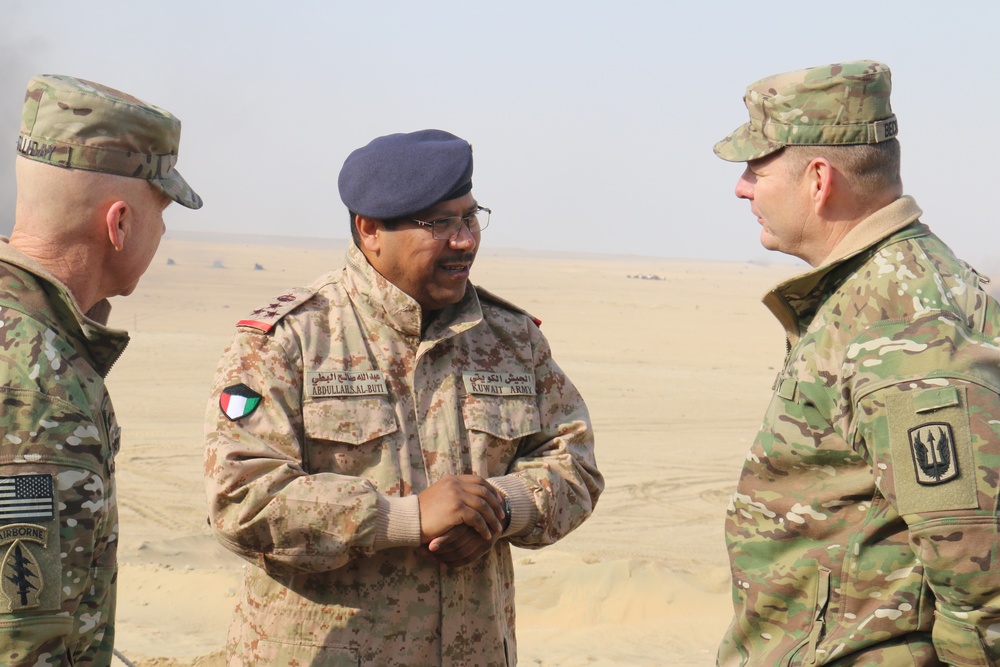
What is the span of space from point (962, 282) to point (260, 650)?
209 cm

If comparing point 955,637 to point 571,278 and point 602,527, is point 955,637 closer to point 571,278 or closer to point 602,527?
point 602,527

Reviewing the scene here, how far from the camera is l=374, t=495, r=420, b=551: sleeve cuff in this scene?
3025 mm

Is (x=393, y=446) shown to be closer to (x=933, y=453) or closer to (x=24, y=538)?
(x=24, y=538)

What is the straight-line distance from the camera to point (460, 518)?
3012 mm

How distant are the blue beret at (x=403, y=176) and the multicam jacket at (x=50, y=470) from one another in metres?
1.07

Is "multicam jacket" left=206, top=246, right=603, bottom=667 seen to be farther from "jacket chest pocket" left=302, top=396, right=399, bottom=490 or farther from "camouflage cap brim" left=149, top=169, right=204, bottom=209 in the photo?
"camouflage cap brim" left=149, top=169, right=204, bottom=209

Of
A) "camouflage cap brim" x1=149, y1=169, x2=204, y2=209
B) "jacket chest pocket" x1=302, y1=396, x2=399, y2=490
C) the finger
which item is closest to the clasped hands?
the finger

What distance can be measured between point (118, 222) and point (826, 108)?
175cm

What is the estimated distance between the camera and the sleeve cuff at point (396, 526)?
3.03 meters

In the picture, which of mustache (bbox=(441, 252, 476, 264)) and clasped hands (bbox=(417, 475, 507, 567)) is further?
mustache (bbox=(441, 252, 476, 264))

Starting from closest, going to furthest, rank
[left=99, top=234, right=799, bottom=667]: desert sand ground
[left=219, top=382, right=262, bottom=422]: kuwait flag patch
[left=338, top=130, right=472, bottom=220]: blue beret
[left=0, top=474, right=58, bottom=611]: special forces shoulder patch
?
[left=0, top=474, right=58, bottom=611]: special forces shoulder patch < [left=219, top=382, right=262, bottom=422]: kuwait flag patch < [left=338, top=130, right=472, bottom=220]: blue beret < [left=99, top=234, right=799, bottom=667]: desert sand ground

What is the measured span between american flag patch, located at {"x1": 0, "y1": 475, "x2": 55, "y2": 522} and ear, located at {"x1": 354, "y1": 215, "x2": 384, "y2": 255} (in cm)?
142

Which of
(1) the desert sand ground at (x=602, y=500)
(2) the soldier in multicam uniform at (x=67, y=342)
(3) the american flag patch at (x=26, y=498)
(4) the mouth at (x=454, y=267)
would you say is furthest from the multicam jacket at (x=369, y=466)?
(1) the desert sand ground at (x=602, y=500)

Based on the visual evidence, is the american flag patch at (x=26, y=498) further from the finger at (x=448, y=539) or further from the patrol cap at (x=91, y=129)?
the finger at (x=448, y=539)
